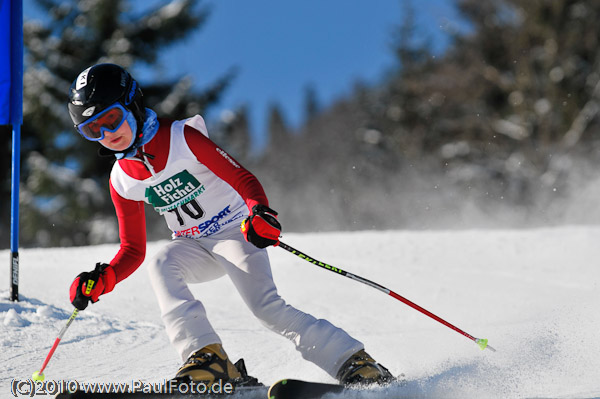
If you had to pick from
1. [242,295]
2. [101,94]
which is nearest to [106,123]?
[101,94]

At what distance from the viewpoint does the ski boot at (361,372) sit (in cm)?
246

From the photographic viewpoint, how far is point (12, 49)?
4.51m

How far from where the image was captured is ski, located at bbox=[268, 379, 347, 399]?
2.25 m

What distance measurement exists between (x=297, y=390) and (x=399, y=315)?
2617 mm

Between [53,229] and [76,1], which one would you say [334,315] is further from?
[76,1]

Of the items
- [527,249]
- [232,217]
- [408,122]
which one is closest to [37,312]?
[232,217]

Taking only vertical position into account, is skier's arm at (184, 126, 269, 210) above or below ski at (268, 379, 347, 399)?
above

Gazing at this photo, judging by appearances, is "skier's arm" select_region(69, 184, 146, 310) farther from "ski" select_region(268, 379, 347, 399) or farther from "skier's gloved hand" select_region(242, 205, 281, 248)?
"ski" select_region(268, 379, 347, 399)

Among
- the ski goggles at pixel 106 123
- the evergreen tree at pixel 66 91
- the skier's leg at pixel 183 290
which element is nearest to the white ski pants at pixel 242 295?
the skier's leg at pixel 183 290

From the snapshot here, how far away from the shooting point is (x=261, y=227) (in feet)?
7.89

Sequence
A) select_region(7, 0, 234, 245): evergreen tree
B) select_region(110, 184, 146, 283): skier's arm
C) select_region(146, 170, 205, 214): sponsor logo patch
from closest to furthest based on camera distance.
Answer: select_region(146, 170, 205, 214): sponsor logo patch, select_region(110, 184, 146, 283): skier's arm, select_region(7, 0, 234, 245): evergreen tree

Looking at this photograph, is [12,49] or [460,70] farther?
[460,70]

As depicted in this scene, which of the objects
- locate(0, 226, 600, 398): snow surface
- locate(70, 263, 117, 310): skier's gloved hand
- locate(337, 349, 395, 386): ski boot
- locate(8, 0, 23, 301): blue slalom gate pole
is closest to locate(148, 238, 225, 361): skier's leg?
locate(70, 263, 117, 310): skier's gloved hand

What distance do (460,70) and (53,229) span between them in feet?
50.1
